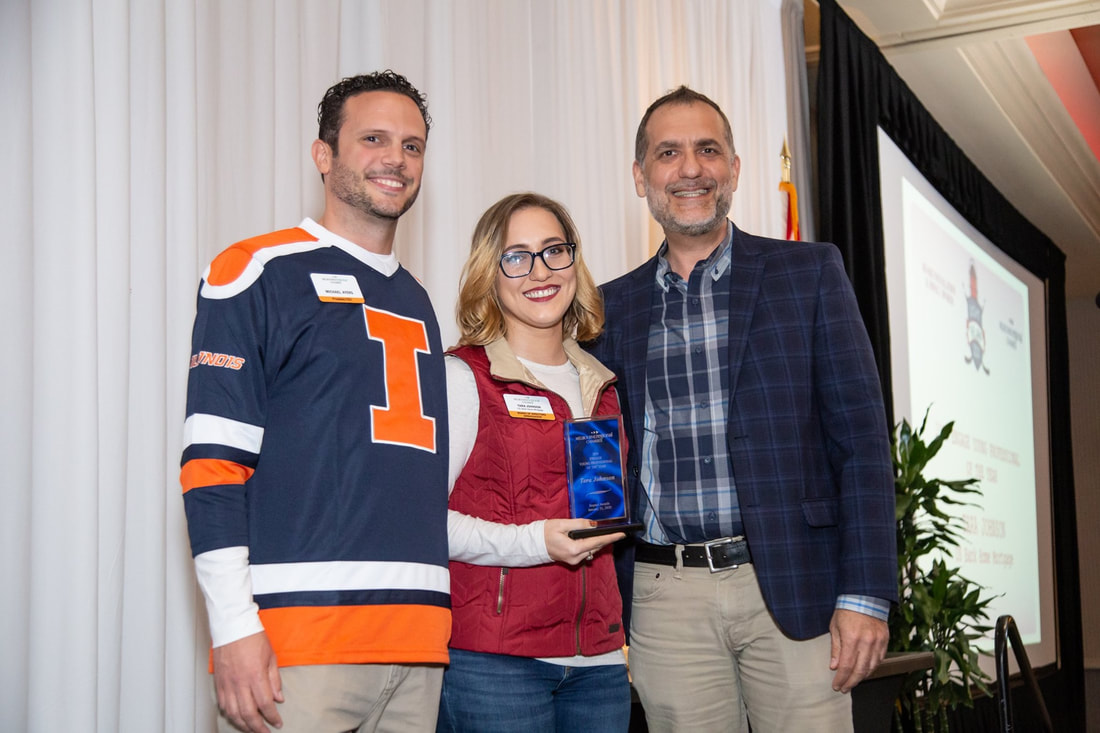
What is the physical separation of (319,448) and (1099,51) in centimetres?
765

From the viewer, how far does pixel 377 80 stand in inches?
83.1

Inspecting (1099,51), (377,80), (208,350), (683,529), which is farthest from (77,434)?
(1099,51)

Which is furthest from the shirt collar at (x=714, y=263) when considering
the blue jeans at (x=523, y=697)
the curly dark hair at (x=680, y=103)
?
the blue jeans at (x=523, y=697)

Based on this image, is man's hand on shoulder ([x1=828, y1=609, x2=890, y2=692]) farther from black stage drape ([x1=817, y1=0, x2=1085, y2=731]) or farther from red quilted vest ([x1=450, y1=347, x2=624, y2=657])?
black stage drape ([x1=817, y1=0, x2=1085, y2=731])

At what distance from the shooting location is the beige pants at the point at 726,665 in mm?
2174

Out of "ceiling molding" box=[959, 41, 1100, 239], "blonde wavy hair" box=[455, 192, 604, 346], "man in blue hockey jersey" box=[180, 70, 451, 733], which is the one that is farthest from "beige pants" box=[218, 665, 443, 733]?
"ceiling molding" box=[959, 41, 1100, 239]

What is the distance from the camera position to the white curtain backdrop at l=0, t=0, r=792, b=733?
2008 millimetres

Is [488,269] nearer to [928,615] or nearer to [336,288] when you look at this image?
[336,288]

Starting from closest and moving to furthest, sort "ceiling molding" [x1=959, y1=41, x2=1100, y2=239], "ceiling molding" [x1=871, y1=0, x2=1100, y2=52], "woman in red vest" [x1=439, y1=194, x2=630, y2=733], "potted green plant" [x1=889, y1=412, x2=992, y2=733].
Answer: "woman in red vest" [x1=439, y1=194, x2=630, y2=733] < "potted green plant" [x1=889, y1=412, x2=992, y2=733] < "ceiling molding" [x1=871, y1=0, x2=1100, y2=52] < "ceiling molding" [x1=959, y1=41, x2=1100, y2=239]

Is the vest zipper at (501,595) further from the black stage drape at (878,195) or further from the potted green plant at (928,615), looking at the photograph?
the black stage drape at (878,195)

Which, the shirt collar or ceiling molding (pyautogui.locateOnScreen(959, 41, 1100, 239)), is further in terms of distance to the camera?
ceiling molding (pyautogui.locateOnScreen(959, 41, 1100, 239))

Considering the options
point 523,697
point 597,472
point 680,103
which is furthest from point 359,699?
point 680,103

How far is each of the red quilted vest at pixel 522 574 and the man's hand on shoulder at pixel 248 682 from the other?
1.43 ft

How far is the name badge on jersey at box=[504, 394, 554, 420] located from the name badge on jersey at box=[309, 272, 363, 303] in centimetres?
37
